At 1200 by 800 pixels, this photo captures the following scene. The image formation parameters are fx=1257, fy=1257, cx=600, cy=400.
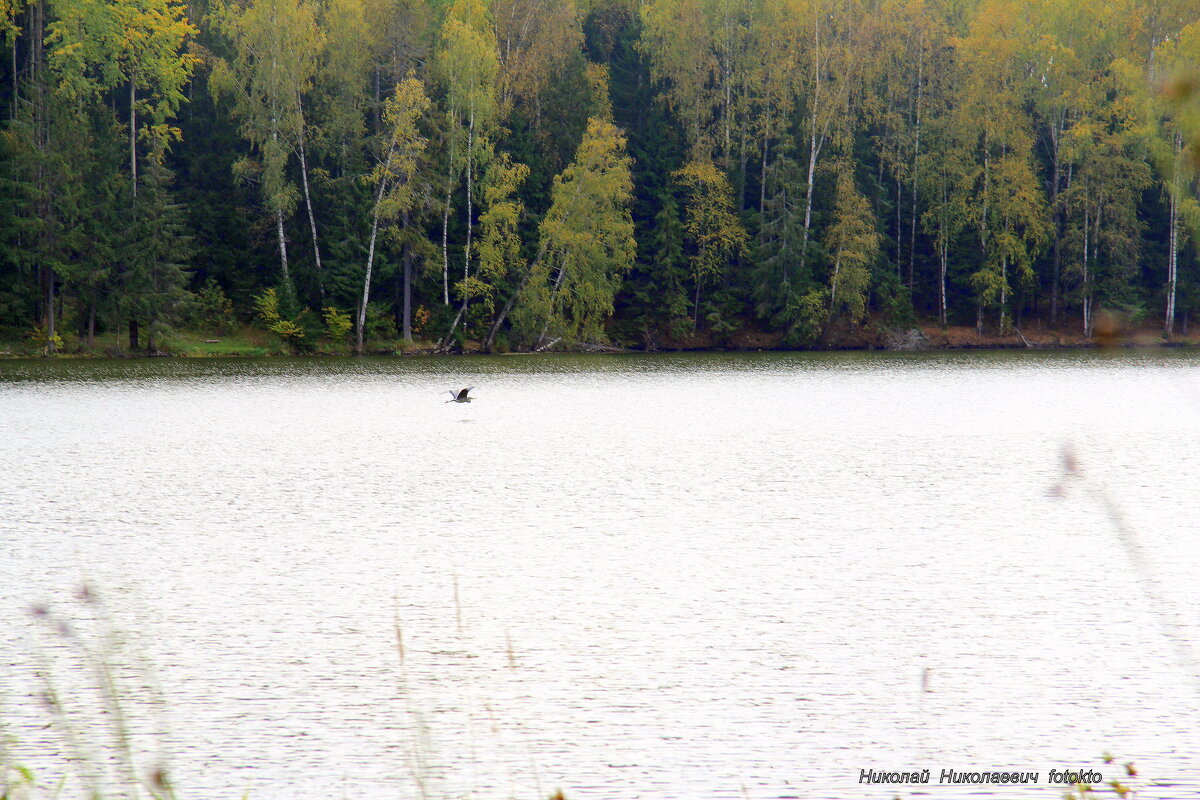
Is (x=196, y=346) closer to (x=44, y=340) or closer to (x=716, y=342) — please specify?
(x=44, y=340)

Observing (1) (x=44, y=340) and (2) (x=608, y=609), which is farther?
(1) (x=44, y=340)

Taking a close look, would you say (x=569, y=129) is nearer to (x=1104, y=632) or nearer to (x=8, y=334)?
(x=8, y=334)

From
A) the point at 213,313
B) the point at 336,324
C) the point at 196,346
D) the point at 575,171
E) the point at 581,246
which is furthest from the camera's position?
the point at 575,171

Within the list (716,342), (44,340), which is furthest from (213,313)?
(716,342)

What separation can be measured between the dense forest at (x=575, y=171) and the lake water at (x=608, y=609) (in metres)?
29.3

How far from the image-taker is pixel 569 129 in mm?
53281

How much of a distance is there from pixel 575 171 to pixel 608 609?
42.7 metres

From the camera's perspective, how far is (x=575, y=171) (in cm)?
4925

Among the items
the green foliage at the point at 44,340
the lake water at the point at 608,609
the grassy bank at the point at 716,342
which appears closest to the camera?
the lake water at the point at 608,609

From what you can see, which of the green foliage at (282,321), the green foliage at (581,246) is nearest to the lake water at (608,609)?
the green foliage at (282,321)

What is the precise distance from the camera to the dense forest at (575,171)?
147 feet

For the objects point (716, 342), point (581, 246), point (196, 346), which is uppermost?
point (581, 246)

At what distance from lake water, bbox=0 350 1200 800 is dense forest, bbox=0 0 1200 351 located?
2930cm

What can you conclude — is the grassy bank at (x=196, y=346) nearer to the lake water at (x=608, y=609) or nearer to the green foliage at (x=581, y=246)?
the green foliage at (x=581, y=246)
